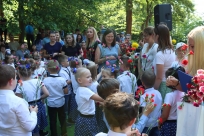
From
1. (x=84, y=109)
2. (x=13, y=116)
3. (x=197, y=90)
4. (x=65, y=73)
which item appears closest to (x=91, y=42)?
(x=65, y=73)

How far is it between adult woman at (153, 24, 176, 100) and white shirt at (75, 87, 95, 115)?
3.64 ft

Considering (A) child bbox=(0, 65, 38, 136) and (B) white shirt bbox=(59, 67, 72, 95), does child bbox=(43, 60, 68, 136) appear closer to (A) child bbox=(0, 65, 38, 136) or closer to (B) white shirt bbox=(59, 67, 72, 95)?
(B) white shirt bbox=(59, 67, 72, 95)

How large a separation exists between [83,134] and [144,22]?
70.6 feet

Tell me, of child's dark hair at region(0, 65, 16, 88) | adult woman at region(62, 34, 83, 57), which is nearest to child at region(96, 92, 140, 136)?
child's dark hair at region(0, 65, 16, 88)

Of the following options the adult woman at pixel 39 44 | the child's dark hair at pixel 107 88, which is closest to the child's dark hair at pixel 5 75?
the child's dark hair at pixel 107 88

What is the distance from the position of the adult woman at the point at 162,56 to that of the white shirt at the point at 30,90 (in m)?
1.77

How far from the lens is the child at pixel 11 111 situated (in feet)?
8.34

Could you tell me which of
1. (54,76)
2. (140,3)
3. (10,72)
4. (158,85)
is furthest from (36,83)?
(140,3)

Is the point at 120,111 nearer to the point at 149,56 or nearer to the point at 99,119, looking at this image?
the point at 99,119

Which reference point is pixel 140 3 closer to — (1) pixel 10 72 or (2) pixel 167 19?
(2) pixel 167 19

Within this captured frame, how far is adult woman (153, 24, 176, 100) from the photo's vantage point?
396cm

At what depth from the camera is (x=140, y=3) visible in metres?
22.1

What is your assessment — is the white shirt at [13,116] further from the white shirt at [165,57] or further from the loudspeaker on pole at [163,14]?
the loudspeaker on pole at [163,14]

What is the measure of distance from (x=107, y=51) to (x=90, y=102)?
73.8 inches
